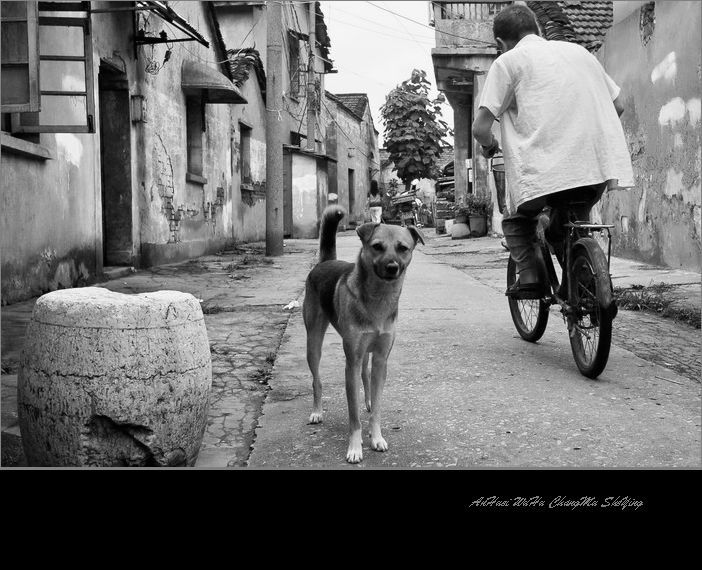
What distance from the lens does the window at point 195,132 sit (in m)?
13.0

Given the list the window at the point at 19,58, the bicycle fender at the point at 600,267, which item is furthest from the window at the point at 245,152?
the bicycle fender at the point at 600,267

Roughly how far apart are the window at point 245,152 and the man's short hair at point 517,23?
45.3 ft

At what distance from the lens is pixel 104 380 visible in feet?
7.59

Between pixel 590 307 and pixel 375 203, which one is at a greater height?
pixel 375 203

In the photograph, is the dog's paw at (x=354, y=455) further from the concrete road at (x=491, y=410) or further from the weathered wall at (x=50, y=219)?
the weathered wall at (x=50, y=219)

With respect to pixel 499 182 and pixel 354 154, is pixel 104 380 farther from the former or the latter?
pixel 354 154

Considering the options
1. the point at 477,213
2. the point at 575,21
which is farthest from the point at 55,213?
the point at 477,213

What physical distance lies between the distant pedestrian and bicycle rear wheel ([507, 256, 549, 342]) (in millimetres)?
20516

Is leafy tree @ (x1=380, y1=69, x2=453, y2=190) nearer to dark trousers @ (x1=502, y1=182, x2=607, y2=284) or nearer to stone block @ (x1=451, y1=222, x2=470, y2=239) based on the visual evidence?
stone block @ (x1=451, y1=222, x2=470, y2=239)

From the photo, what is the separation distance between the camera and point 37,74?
5598 millimetres

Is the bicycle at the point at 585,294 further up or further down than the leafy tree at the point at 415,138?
further down

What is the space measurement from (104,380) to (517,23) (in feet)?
9.91

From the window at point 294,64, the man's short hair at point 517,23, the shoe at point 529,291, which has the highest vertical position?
the window at point 294,64
